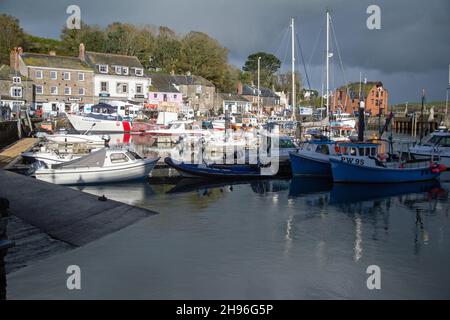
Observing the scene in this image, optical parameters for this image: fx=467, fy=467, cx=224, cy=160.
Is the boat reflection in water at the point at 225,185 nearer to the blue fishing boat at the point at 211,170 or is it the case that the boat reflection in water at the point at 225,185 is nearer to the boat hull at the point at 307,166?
the blue fishing boat at the point at 211,170

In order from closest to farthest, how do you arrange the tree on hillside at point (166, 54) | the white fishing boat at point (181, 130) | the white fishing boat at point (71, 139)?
1. the white fishing boat at point (71, 139)
2. the white fishing boat at point (181, 130)
3. the tree on hillside at point (166, 54)

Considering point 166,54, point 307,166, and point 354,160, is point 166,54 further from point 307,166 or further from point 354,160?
point 354,160

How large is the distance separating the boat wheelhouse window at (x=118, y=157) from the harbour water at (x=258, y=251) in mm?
1998

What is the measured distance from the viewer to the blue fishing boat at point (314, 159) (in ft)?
107

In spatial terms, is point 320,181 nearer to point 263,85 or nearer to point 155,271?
point 155,271

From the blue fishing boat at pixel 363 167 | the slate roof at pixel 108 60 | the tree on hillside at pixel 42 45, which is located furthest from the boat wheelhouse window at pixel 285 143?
the tree on hillside at pixel 42 45

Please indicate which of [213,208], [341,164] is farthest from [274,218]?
[341,164]

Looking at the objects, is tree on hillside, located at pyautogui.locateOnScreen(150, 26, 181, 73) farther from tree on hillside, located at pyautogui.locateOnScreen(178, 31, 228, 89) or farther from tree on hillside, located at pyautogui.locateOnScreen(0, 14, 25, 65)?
tree on hillside, located at pyautogui.locateOnScreen(0, 14, 25, 65)

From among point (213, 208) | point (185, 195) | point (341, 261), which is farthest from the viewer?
point (185, 195)

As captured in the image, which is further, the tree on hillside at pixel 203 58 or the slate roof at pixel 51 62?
the tree on hillside at pixel 203 58

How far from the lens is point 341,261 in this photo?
49.5 ft

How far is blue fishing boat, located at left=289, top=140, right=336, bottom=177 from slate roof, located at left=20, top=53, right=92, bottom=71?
5330cm

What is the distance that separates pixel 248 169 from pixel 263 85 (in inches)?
4039

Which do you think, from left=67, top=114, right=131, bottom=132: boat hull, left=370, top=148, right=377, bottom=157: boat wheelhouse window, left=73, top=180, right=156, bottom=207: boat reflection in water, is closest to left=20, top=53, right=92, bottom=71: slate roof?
left=67, top=114, right=131, bottom=132: boat hull
